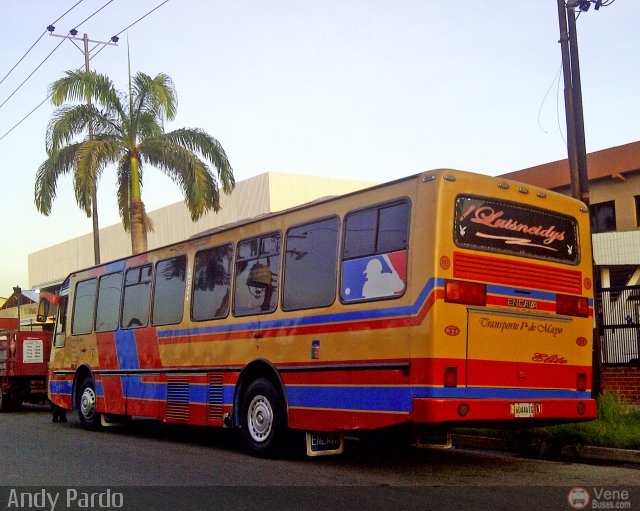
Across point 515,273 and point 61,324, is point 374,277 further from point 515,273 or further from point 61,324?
point 61,324

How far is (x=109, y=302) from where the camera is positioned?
1530 centimetres

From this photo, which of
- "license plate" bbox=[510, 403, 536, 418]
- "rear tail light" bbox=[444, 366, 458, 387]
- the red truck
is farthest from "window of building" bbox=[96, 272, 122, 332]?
"license plate" bbox=[510, 403, 536, 418]

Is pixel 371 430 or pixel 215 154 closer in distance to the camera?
pixel 371 430

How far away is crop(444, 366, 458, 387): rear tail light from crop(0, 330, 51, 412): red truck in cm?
1506

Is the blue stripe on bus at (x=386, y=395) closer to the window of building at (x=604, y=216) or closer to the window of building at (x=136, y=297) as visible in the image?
the window of building at (x=136, y=297)

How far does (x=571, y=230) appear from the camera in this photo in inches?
399

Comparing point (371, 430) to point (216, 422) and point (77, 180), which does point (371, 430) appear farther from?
point (77, 180)

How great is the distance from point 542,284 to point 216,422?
15.9 ft

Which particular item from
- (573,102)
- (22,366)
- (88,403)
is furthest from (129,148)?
(573,102)

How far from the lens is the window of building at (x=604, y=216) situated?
92.6ft

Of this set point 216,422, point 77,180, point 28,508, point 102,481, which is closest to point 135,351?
point 216,422

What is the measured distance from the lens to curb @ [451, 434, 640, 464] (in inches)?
396

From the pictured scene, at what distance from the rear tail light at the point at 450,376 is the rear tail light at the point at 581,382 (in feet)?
6.64

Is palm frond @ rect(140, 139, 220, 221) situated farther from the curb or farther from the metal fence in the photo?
the curb
